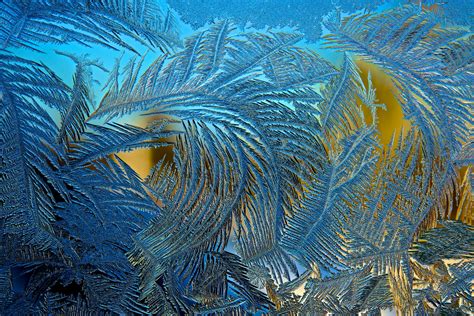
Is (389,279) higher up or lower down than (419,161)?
lower down

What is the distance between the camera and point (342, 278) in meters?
0.83

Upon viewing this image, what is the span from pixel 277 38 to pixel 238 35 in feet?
0.20

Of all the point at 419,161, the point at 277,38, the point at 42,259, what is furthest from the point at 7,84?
the point at 419,161

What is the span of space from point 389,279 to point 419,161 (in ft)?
0.64

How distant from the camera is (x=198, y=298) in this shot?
83cm

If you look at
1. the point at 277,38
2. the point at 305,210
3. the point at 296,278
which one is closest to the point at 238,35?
the point at 277,38

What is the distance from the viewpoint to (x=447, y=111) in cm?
83

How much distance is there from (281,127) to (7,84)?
1.40ft

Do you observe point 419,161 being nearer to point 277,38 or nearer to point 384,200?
point 384,200

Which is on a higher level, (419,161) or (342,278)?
(419,161)

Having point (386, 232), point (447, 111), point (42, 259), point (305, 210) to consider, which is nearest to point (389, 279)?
point (386, 232)

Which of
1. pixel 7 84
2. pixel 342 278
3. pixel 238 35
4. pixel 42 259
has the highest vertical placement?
pixel 238 35

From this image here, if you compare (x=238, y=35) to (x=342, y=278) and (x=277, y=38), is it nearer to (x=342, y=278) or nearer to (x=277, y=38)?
(x=277, y=38)

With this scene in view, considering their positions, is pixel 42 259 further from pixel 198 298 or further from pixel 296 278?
pixel 296 278
